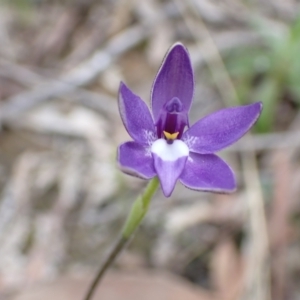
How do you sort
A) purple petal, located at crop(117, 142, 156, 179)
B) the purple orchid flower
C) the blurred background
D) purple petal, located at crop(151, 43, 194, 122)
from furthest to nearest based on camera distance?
1. the blurred background
2. purple petal, located at crop(151, 43, 194, 122)
3. the purple orchid flower
4. purple petal, located at crop(117, 142, 156, 179)

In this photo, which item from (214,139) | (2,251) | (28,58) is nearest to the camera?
(214,139)

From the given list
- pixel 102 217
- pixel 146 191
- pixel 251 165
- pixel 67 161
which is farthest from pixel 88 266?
→ pixel 146 191

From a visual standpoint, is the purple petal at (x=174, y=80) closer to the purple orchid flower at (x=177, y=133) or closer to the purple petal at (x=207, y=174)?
the purple orchid flower at (x=177, y=133)

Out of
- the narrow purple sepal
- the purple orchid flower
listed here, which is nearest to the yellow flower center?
the purple orchid flower

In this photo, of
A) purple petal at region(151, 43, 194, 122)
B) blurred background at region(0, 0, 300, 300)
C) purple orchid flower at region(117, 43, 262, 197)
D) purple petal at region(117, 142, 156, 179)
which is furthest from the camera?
blurred background at region(0, 0, 300, 300)

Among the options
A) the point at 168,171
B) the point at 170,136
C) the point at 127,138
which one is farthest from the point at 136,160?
the point at 127,138

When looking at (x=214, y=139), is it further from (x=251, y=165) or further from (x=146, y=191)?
(x=251, y=165)

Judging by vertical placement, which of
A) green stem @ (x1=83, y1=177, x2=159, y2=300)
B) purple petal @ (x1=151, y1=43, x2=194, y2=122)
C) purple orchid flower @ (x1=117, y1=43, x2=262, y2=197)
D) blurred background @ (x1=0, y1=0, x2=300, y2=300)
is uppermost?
blurred background @ (x1=0, y1=0, x2=300, y2=300)

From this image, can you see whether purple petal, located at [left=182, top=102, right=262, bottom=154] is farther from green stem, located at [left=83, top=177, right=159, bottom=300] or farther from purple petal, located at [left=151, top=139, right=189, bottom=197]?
green stem, located at [left=83, top=177, right=159, bottom=300]
